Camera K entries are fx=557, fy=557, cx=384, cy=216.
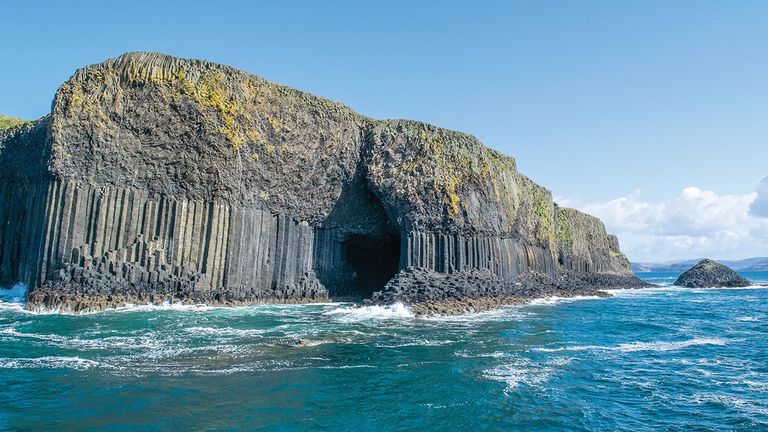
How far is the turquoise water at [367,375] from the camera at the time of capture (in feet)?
35.9

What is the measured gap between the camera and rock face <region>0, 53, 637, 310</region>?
27.8m

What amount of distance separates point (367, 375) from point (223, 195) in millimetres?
19386

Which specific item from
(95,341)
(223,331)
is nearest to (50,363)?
(95,341)


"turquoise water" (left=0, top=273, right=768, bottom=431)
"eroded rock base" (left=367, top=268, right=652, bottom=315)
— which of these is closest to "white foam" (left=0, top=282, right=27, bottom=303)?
"turquoise water" (left=0, top=273, right=768, bottom=431)

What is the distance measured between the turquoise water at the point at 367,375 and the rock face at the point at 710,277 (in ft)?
161

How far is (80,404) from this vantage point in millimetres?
11156

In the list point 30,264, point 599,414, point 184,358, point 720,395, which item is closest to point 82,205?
point 30,264

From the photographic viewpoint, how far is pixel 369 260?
1623 inches

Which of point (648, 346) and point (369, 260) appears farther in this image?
point (369, 260)

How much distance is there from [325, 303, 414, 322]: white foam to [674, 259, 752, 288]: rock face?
54050 mm

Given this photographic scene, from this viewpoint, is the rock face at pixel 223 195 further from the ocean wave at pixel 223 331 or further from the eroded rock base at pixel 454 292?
the ocean wave at pixel 223 331

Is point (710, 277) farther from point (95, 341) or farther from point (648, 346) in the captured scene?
point (95, 341)

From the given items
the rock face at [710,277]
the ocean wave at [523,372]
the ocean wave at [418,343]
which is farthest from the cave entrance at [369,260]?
the rock face at [710,277]

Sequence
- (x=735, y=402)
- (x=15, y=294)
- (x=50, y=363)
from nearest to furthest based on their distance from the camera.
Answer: (x=735, y=402) < (x=50, y=363) < (x=15, y=294)
